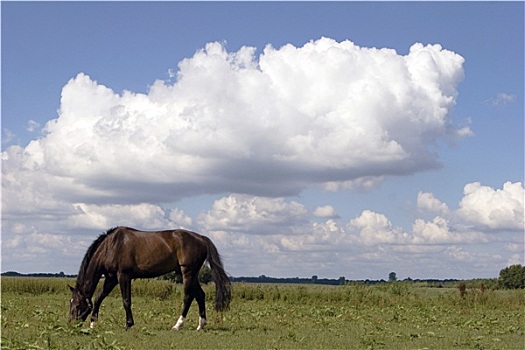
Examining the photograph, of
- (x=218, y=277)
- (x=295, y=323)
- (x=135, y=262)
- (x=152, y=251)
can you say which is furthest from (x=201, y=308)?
(x=295, y=323)

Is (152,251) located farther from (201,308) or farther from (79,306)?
(79,306)

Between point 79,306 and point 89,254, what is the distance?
1.39m

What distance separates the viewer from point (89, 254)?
18422mm

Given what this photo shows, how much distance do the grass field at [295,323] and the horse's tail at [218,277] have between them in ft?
2.24

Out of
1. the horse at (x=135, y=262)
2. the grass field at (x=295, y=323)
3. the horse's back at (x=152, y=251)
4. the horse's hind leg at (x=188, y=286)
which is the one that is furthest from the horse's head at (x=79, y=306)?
the horse's hind leg at (x=188, y=286)

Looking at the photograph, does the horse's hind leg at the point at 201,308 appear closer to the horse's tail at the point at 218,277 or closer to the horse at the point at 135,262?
the horse at the point at 135,262

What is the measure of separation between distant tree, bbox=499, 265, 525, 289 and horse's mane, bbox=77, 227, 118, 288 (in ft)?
163

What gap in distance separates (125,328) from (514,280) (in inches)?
2064

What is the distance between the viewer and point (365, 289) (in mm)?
33562

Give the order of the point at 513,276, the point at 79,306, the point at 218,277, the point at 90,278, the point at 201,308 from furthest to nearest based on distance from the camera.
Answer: the point at 513,276, the point at 218,277, the point at 90,278, the point at 79,306, the point at 201,308

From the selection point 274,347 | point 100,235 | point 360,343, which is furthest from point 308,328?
point 100,235

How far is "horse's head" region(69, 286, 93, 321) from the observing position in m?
18.0

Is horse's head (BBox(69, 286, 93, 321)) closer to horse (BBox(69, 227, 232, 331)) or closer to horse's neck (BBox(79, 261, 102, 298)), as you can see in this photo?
horse (BBox(69, 227, 232, 331))

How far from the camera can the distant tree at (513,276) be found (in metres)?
61.4
